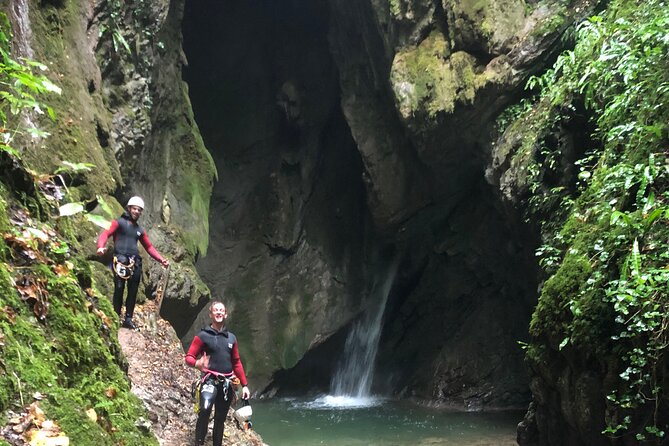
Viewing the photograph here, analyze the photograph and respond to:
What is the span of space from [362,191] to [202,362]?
1184 centimetres

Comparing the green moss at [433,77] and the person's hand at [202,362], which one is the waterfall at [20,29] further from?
the green moss at [433,77]

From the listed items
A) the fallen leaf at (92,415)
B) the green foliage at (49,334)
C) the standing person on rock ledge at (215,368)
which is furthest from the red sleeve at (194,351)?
the fallen leaf at (92,415)

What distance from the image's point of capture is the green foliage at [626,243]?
434cm

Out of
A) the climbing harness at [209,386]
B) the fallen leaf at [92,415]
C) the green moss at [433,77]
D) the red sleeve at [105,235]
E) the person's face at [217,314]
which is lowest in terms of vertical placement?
the climbing harness at [209,386]

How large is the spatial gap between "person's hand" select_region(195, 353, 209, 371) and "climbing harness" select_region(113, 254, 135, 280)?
1.72m

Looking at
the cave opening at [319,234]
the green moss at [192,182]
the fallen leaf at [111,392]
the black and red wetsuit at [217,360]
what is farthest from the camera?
the cave opening at [319,234]

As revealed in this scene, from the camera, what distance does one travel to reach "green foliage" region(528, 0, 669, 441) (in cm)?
434

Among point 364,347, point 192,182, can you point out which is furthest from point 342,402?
point 192,182

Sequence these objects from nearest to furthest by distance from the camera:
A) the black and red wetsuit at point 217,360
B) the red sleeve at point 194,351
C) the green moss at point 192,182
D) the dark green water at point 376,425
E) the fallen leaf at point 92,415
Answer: the fallen leaf at point 92,415 < the red sleeve at point 194,351 < the black and red wetsuit at point 217,360 < the dark green water at point 376,425 < the green moss at point 192,182

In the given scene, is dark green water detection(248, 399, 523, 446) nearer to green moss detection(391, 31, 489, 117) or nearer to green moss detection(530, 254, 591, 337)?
green moss detection(530, 254, 591, 337)

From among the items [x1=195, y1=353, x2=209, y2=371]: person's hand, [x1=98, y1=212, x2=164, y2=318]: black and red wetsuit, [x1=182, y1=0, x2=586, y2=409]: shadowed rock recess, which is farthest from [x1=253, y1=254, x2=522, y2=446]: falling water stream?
[x1=195, y1=353, x2=209, y2=371]: person's hand

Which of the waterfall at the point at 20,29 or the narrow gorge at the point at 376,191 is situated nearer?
the narrow gorge at the point at 376,191

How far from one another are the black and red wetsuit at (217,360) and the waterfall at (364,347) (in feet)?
34.5

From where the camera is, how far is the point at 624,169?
531 centimetres
